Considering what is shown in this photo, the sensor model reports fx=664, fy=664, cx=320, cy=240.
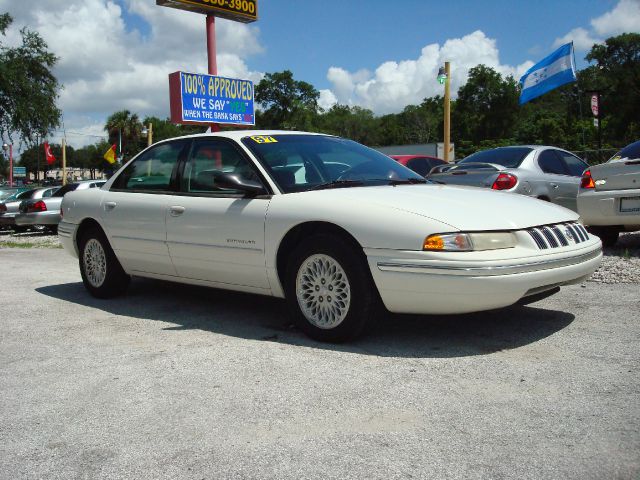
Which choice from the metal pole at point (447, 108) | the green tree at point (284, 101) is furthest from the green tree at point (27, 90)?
the green tree at point (284, 101)

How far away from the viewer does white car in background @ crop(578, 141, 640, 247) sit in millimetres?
7348

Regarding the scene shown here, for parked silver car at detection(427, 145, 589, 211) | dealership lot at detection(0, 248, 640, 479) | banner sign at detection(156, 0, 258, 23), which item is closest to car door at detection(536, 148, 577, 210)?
parked silver car at detection(427, 145, 589, 211)

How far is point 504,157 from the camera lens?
951 centimetres

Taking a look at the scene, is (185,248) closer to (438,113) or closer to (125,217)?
(125,217)

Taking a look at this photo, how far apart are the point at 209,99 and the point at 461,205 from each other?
15.4m

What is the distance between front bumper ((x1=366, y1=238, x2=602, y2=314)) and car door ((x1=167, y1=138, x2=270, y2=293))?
3.44 ft

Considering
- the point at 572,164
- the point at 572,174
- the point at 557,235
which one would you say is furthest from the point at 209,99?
the point at 557,235

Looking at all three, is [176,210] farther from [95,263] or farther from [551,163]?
[551,163]

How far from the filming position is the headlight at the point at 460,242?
392cm

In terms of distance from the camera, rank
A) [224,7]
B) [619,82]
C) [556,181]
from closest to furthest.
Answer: [556,181] → [224,7] → [619,82]

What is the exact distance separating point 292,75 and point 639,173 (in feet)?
275

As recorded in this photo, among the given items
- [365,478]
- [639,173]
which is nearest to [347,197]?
[365,478]

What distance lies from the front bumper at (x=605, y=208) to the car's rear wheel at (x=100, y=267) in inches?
204

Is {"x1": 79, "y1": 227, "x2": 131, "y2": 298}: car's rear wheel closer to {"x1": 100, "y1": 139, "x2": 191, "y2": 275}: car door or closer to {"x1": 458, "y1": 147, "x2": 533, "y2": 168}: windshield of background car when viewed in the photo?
{"x1": 100, "y1": 139, "x2": 191, "y2": 275}: car door
